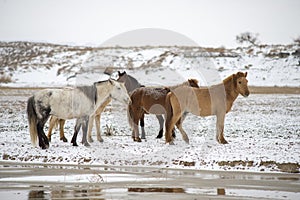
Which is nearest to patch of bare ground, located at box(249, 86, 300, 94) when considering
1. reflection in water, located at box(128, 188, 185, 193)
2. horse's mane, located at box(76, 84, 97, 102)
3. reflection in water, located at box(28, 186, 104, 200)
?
horse's mane, located at box(76, 84, 97, 102)

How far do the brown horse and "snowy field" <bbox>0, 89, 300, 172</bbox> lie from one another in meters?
0.65

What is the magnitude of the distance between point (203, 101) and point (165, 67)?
1325 inches

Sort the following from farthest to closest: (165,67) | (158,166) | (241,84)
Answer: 1. (165,67)
2. (241,84)
3. (158,166)

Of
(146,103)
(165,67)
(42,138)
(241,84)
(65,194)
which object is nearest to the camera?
(65,194)

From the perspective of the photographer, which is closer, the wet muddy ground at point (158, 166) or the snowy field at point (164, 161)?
the wet muddy ground at point (158, 166)

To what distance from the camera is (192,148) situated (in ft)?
40.4

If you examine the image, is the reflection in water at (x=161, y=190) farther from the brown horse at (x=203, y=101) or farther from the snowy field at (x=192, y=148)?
the brown horse at (x=203, y=101)

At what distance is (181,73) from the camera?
4484cm

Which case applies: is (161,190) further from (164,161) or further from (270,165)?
(270,165)

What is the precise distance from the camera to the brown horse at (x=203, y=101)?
518 inches

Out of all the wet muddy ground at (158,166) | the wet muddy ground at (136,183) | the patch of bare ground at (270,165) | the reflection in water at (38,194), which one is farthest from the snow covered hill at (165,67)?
the reflection in water at (38,194)

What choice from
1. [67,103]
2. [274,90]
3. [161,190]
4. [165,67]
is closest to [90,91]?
[67,103]

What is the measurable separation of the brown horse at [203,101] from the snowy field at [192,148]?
0.65m

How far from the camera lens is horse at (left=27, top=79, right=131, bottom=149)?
1245 centimetres
